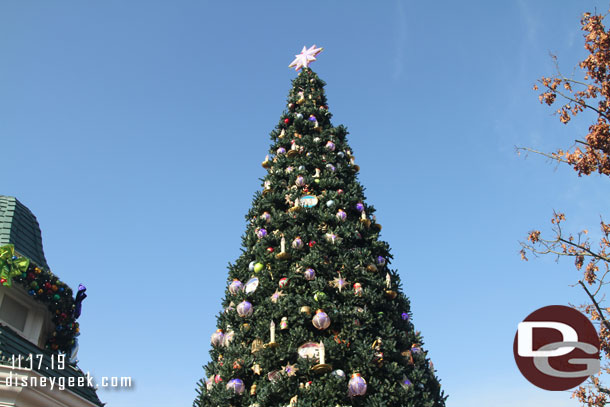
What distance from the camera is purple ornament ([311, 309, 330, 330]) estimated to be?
8.50 meters

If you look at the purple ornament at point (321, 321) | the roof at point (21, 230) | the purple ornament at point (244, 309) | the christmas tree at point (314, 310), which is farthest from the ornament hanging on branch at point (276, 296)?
the roof at point (21, 230)

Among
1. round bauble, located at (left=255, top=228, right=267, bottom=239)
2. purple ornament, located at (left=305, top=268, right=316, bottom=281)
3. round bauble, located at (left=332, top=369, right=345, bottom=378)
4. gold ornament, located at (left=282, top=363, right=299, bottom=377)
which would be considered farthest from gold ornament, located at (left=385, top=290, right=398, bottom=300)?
round bauble, located at (left=255, top=228, right=267, bottom=239)

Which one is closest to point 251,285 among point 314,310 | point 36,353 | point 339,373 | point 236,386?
point 314,310

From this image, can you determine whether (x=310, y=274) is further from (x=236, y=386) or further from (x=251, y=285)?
(x=236, y=386)

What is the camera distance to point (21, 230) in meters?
11.6

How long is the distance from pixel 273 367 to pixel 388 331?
227cm

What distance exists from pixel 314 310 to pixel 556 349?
14.5ft

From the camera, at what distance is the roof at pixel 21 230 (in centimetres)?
1105

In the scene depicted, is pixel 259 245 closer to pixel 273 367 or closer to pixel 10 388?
pixel 273 367

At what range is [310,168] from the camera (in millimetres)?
12133

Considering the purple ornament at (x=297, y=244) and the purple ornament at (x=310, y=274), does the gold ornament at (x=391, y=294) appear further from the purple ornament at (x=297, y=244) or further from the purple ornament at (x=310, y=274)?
the purple ornament at (x=297, y=244)

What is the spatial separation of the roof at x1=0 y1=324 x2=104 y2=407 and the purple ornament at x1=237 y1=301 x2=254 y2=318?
394cm

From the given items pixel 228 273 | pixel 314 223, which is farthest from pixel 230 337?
pixel 314 223

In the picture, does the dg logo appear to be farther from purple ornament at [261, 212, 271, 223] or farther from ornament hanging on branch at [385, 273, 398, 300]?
purple ornament at [261, 212, 271, 223]
